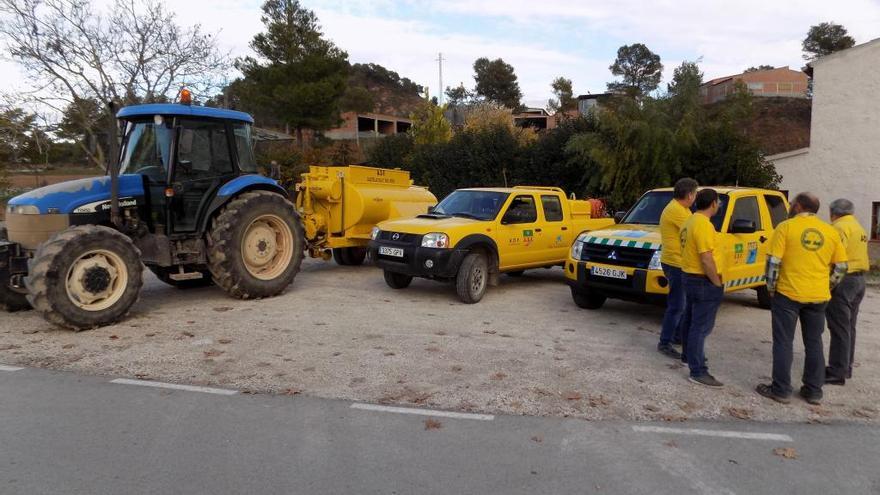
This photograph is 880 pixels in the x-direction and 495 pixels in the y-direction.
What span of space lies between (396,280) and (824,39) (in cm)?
6923

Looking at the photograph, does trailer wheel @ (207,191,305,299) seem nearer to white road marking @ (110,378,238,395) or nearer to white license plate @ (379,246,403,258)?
→ white license plate @ (379,246,403,258)

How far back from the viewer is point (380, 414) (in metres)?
4.66

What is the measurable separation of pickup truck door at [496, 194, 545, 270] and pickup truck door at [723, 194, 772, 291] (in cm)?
300

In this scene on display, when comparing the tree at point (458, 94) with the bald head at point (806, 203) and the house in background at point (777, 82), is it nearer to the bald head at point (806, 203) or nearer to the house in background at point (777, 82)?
the house in background at point (777, 82)

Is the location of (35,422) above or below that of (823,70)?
below

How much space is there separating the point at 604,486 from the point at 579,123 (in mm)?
17221

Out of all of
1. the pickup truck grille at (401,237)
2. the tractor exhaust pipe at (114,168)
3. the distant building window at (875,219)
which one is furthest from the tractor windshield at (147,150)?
the distant building window at (875,219)

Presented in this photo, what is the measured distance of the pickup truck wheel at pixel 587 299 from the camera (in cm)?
845

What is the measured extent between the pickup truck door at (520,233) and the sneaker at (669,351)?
3402 mm

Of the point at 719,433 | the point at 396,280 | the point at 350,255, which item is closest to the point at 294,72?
the point at 350,255

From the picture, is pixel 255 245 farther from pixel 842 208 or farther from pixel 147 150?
pixel 842 208

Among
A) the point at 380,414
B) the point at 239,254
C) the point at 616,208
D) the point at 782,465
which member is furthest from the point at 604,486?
the point at 616,208

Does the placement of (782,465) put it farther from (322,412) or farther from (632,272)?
(632,272)

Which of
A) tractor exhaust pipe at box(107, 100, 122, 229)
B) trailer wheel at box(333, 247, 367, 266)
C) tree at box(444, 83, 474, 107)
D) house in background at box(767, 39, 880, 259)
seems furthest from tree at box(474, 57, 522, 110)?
tractor exhaust pipe at box(107, 100, 122, 229)
